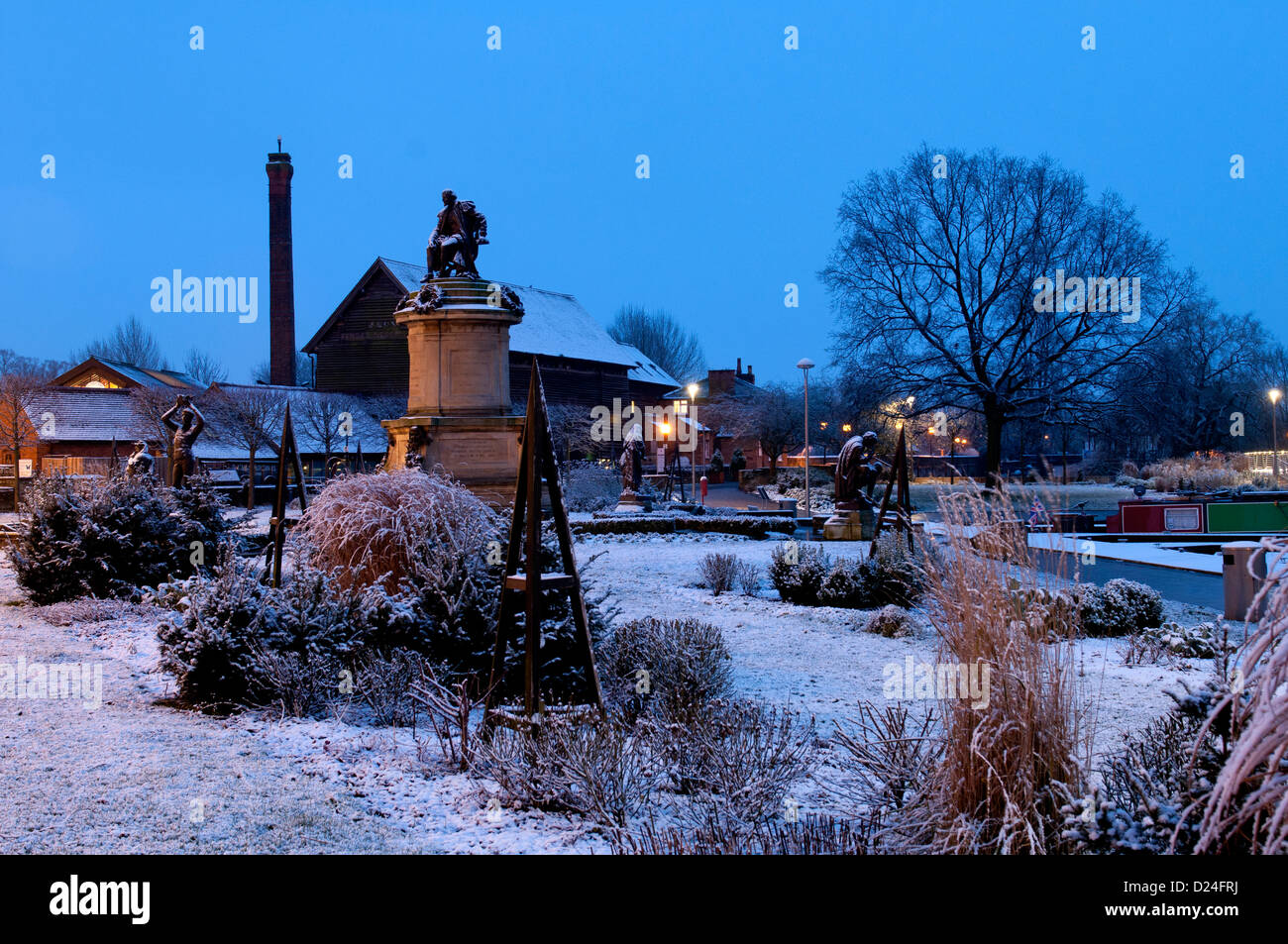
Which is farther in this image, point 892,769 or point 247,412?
point 247,412

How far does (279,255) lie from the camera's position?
4544 cm

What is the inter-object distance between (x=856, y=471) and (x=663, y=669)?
13794 millimetres

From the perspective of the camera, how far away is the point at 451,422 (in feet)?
50.8

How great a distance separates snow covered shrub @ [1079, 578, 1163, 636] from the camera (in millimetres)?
9602

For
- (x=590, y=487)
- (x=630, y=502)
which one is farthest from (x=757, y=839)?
(x=590, y=487)

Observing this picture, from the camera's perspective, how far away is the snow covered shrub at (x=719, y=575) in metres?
12.6

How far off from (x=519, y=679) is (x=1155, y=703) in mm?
4518

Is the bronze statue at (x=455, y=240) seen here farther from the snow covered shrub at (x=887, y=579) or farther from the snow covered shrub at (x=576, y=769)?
the snow covered shrub at (x=576, y=769)

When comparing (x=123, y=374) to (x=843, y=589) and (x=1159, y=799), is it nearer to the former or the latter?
(x=843, y=589)

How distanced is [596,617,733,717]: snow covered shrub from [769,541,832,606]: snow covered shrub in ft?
14.1

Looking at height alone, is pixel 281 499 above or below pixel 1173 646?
above

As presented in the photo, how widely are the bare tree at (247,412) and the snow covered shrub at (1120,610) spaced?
104ft
